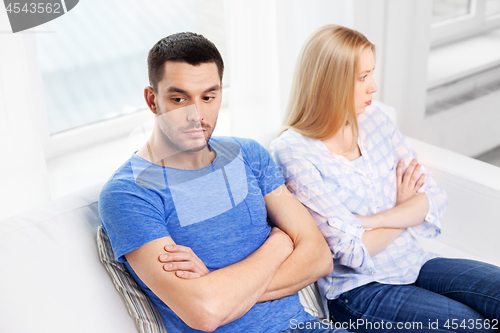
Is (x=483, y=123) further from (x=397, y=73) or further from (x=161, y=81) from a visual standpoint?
(x=161, y=81)

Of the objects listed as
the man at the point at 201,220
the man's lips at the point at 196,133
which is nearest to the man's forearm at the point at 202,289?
the man at the point at 201,220

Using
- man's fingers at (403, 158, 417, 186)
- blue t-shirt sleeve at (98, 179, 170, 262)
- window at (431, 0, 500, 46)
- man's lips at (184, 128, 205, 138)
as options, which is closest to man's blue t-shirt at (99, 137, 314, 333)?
blue t-shirt sleeve at (98, 179, 170, 262)

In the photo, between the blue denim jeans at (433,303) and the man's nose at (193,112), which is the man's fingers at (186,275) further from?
the blue denim jeans at (433,303)

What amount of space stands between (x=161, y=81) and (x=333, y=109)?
22.2 inches

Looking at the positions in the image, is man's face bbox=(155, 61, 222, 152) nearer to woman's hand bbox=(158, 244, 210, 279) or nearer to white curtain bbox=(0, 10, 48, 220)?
woman's hand bbox=(158, 244, 210, 279)

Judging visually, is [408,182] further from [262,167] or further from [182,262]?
[182,262]

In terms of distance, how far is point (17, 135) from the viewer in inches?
57.2

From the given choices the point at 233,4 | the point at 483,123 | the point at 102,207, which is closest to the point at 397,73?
the point at 483,123

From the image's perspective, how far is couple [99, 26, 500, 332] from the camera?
3.50 feet

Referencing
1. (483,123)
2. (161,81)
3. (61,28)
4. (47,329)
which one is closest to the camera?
(47,329)

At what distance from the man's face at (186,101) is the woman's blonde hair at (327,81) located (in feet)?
1.31

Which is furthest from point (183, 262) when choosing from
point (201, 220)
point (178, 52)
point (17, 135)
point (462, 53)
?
point (462, 53)

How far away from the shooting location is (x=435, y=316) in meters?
1.27

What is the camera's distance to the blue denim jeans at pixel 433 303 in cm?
126
